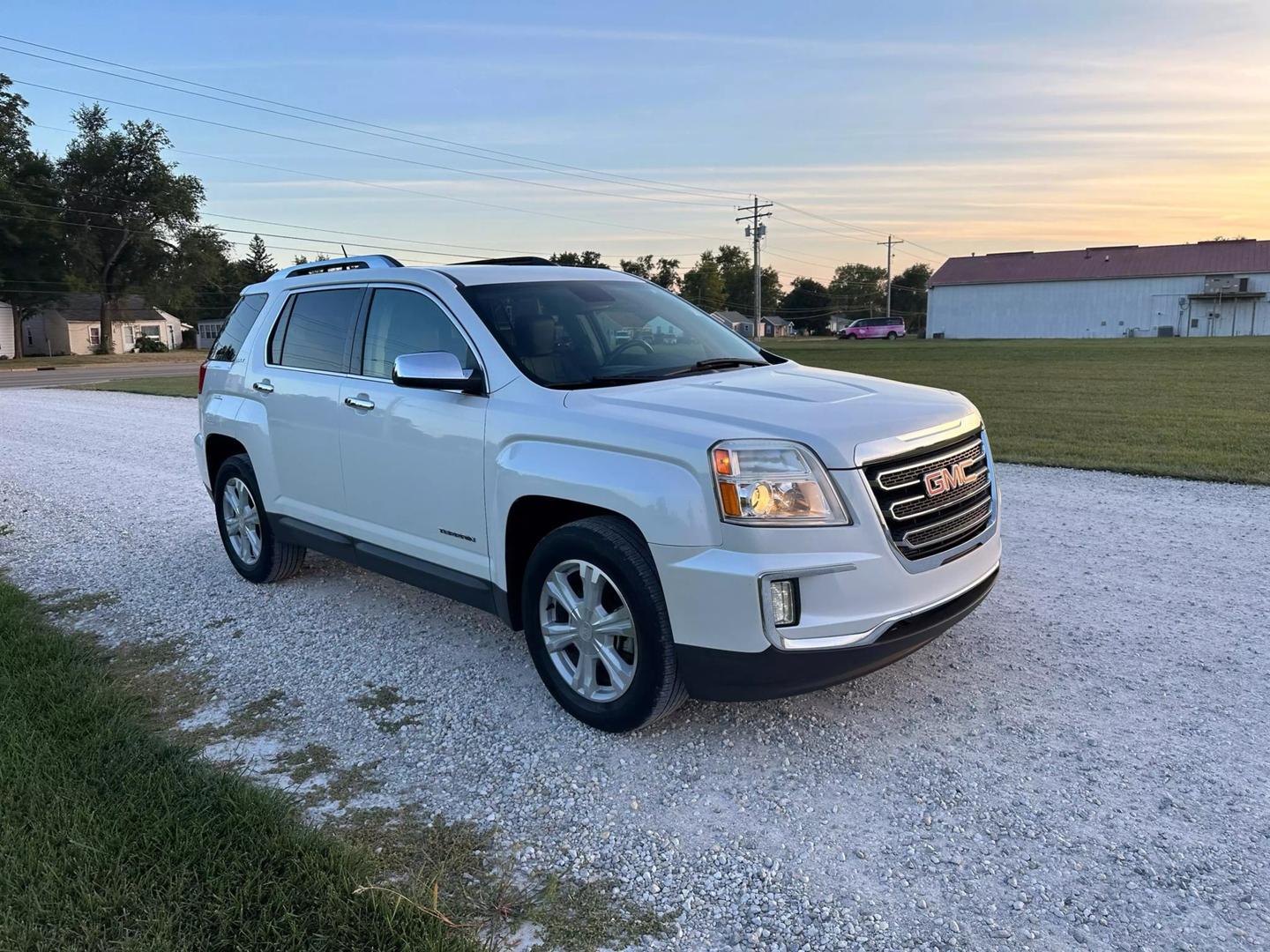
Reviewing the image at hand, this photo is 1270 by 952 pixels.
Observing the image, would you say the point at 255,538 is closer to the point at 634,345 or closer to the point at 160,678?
the point at 160,678

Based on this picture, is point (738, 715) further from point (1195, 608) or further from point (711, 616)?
point (1195, 608)

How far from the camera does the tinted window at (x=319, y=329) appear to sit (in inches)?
194

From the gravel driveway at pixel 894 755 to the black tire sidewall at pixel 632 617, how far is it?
5.7 inches

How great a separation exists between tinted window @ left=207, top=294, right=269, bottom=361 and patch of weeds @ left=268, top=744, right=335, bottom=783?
10.7ft

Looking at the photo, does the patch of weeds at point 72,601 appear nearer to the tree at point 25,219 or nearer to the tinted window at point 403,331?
the tinted window at point 403,331

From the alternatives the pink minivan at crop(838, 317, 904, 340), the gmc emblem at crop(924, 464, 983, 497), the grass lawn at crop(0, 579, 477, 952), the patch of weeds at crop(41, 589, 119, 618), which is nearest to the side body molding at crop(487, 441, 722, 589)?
the gmc emblem at crop(924, 464, 983, 497)

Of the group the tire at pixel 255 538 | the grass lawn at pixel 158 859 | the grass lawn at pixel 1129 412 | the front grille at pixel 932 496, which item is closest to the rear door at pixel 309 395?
the tire at pixel 255 538

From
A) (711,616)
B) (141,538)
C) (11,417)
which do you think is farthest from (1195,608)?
(11,417)

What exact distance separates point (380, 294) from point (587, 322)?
124cm

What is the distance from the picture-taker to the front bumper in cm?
313

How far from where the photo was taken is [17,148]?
54.3m

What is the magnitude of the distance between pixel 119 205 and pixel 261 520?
210 ft

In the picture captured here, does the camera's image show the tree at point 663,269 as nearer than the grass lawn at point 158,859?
No

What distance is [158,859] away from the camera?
8.90ft
